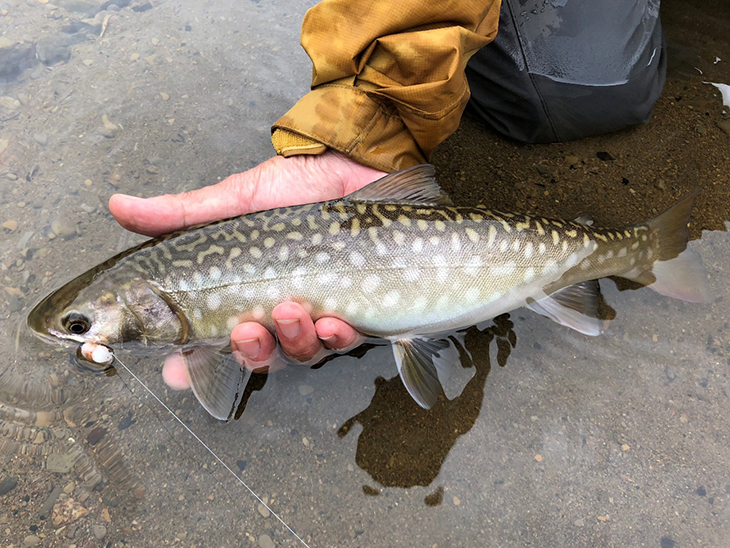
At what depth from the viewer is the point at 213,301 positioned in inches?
88.2

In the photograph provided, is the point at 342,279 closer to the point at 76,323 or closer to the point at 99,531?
the point at 76,323

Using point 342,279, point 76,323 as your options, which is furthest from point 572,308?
point 76,323

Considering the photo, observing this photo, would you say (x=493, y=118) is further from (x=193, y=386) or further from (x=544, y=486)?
(x=193, y=386)

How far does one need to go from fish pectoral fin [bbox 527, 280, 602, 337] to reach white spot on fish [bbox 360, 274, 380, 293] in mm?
857

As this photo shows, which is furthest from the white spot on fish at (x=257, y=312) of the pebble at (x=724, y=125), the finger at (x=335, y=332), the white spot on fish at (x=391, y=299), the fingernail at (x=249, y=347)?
the pebble at (x=724, y=125)

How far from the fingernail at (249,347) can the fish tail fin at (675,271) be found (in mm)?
2024

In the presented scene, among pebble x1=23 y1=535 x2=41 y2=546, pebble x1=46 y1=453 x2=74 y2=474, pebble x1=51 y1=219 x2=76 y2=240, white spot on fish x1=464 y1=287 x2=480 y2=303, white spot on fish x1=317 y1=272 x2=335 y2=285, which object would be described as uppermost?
white spot on fish x1=317 y1=272 x2=335 y2=285

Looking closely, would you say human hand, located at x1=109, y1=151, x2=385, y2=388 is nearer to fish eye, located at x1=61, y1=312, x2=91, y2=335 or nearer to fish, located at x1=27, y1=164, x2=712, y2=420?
fish, located at x1=27, y1=164, x2=712, y2=420

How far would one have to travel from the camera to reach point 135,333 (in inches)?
88.0

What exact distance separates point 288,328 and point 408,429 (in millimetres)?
832

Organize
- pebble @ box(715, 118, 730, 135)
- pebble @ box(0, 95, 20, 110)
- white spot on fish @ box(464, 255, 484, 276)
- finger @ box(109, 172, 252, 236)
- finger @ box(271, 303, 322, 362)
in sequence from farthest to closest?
pebble @ box(0, 95, 20, 110) → pebble @ box(715, 118, 730, 135) → finger @ box(109, 172, 252, 236) → white spot on fish @ box(464, 255, 484, 276) → finger @ box(271, 303, 322, 362)

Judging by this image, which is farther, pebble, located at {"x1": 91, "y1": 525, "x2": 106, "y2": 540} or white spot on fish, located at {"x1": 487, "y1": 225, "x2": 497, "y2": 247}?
white spot on fish, located at {"x1": 487, "y1": 225, "x2": 497, "y2": 247}

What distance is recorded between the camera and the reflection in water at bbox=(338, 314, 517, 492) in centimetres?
238

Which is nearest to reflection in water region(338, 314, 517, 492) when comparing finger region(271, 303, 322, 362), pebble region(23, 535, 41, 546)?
finger region(271, 303, 322, 362)
